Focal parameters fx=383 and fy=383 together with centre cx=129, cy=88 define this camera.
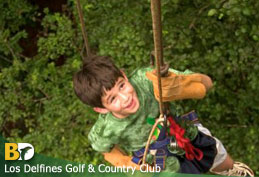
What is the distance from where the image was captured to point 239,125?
2479 millimetres

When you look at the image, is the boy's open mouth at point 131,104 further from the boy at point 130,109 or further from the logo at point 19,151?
the logo at point 19,151

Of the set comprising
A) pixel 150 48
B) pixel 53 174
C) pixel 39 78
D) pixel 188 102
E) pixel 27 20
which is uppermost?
pixel 27 20

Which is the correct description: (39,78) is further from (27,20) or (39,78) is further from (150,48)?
(150,48)

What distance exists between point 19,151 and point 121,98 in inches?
48.9

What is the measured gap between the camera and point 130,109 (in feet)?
4.52

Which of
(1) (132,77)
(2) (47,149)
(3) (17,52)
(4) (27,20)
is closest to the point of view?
(1) (132,77)

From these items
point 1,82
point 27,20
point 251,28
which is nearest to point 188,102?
point 251,28

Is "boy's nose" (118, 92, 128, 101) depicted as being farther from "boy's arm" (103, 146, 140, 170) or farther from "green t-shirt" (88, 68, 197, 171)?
"boy's arm" (103, 146, 140, 170)

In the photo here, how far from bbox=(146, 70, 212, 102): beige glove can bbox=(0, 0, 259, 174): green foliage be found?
68 cm

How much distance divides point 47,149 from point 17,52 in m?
0.82

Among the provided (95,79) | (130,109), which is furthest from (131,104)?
(95,79)

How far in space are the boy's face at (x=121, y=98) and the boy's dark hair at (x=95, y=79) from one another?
2 cm

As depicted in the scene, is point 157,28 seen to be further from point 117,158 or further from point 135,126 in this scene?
point 117,158

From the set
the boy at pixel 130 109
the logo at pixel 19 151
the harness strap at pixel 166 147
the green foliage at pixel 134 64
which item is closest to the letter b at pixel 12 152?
the logo at pixel 19 151
